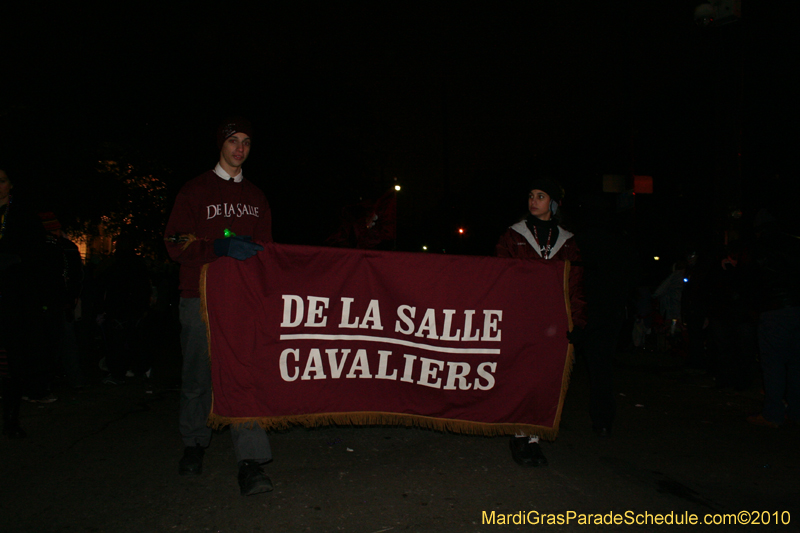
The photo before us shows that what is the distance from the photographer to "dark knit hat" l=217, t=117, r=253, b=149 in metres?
3.91

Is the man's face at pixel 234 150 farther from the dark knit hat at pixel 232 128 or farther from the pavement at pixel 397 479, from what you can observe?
the pavement at pixel 397 479

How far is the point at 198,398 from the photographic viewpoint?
3869 mm

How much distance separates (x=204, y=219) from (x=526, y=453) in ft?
8.51

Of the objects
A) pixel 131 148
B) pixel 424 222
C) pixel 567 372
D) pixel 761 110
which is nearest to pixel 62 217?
pixel 131 148

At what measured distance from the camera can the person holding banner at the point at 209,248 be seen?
11.8ft

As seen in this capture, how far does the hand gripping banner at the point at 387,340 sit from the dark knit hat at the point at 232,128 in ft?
2.57

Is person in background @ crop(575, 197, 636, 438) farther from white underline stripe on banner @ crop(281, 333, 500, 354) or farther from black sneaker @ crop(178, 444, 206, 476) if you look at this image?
black sneaker @ crop(178, 444, 206, 476)

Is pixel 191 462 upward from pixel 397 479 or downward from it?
upward

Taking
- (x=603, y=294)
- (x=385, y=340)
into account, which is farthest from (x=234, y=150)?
(x=603, y=294)

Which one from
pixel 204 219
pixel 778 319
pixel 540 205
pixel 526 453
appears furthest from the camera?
pixel 778 319

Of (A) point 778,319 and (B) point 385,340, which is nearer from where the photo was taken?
(B) point 385,340

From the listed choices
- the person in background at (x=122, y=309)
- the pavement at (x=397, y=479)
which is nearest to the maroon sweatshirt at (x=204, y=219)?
the pavement at (x=397, y=479)

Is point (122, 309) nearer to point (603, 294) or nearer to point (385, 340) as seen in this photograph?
point (385, 340)

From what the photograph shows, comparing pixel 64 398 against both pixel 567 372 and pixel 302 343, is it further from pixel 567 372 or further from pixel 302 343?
pixel 567 372
